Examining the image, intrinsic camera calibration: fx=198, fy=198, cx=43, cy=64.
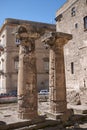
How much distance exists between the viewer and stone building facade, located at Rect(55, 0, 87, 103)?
52.7 feet

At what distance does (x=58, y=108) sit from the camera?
9.27 m

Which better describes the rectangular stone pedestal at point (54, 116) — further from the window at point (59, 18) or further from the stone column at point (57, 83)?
the window at point (59, 18)

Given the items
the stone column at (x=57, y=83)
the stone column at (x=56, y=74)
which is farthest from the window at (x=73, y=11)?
the stone column at (x=57, y=83)

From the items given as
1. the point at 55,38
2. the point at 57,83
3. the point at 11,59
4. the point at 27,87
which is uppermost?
the point at 11,59

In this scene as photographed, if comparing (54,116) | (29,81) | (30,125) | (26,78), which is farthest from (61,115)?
(26,78)

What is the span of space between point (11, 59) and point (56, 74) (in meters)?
20.3

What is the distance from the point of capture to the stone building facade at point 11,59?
28.5m

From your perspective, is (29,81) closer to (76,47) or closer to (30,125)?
(30,125)

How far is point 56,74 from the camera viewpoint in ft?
31.1

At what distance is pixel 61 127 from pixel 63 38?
4.15 metres

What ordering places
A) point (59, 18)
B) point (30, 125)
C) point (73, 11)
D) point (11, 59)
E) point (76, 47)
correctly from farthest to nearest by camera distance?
point (11, 59), point (59, 18), point (73, 11), point (76, 47), point (30, 125)

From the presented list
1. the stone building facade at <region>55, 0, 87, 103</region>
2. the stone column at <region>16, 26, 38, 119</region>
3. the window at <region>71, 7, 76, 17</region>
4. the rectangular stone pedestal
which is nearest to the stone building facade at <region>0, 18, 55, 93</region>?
the stone building facade at <region>55, 0, 87, 103</region>

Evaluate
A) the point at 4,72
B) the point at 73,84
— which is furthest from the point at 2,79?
the point at 73,84

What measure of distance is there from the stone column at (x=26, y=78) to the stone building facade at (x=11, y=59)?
781 inches
